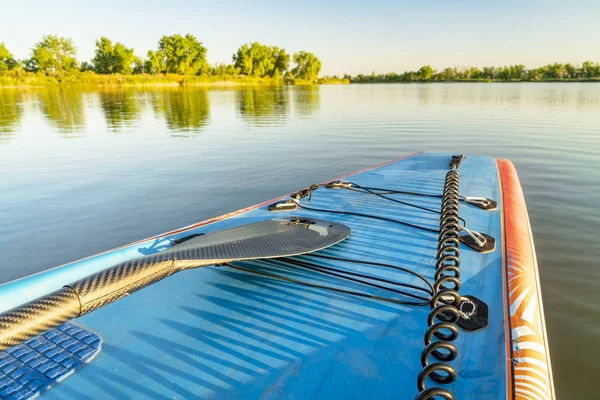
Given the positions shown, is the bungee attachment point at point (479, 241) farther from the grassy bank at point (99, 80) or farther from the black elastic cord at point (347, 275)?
the grassy bank at point (99, 80)

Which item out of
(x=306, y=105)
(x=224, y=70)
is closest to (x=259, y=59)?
(x=224, y=70)

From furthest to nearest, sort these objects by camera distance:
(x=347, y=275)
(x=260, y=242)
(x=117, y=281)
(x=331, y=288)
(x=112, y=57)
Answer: (x=112, y=57) < (x=260, y=242) < (x=347, y=275) < (x=331, y=288) < (x=117, y=281)

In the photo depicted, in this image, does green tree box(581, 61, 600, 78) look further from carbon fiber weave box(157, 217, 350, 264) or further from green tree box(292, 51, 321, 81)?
carbon fiber weave box(157, 217, 350, 264)

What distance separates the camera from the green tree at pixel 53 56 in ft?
236

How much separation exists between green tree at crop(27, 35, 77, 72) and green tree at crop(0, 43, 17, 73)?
3.39m

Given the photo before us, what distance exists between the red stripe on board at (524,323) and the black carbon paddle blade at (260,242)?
1316mm

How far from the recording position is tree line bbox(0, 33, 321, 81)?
→ 72750 mm

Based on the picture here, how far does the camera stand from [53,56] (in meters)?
75.1

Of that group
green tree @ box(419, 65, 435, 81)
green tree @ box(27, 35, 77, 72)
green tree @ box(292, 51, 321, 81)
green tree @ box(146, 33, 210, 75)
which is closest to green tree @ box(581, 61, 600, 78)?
green tree @ box(419, 65, 435, 81)

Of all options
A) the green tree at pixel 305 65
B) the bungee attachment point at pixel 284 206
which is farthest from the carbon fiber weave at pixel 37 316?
the green tree at pixel 305 65

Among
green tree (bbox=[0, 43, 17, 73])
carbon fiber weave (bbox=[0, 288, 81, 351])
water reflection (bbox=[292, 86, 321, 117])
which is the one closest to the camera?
carbon fiber weave (bbox=[0, 288, 81, 351])

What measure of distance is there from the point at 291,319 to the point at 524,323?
1346 mm

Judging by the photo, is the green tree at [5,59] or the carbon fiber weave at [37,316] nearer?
the carbon fiber weave at [37,316]

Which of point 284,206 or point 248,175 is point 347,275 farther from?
point 248,175
